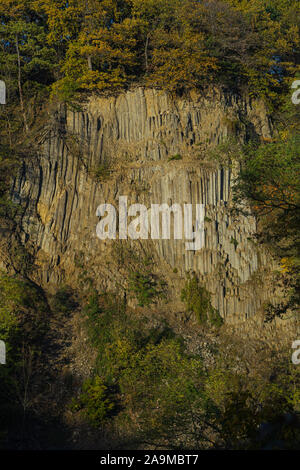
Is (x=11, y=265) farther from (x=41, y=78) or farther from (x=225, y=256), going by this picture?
(x=41, y=78)

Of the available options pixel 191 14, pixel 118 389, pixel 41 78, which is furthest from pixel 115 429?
pixel 191 14

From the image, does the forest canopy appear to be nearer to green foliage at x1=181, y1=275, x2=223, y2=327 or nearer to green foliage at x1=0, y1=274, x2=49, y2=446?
green foliage at x1=0, y1=274, x2=49, y2=446

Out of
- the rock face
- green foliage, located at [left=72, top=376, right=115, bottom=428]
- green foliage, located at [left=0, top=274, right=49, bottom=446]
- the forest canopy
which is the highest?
the forest canopy

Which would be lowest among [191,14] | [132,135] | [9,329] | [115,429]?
[115,429]

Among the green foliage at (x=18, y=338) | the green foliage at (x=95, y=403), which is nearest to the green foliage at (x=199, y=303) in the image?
the green foliage at (x=95, y=403)

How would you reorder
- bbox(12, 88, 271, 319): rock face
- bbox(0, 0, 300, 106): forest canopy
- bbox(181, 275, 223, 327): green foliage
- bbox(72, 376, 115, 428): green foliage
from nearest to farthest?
bbox(72, 376, 115, 428): green foliage → bbox(181, 275, 223, 327): green foliage → bbox(12, 88, 271, 319): rock face → bbox(0, 0, 300, 106): forest canopy

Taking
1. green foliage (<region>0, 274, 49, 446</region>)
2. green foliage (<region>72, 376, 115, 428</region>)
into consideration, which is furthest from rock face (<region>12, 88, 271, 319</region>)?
green foliage (<region>72, 376, 115, 428</region>)

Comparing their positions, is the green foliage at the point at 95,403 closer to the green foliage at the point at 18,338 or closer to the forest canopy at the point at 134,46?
the green foliage at the point at 18,338
